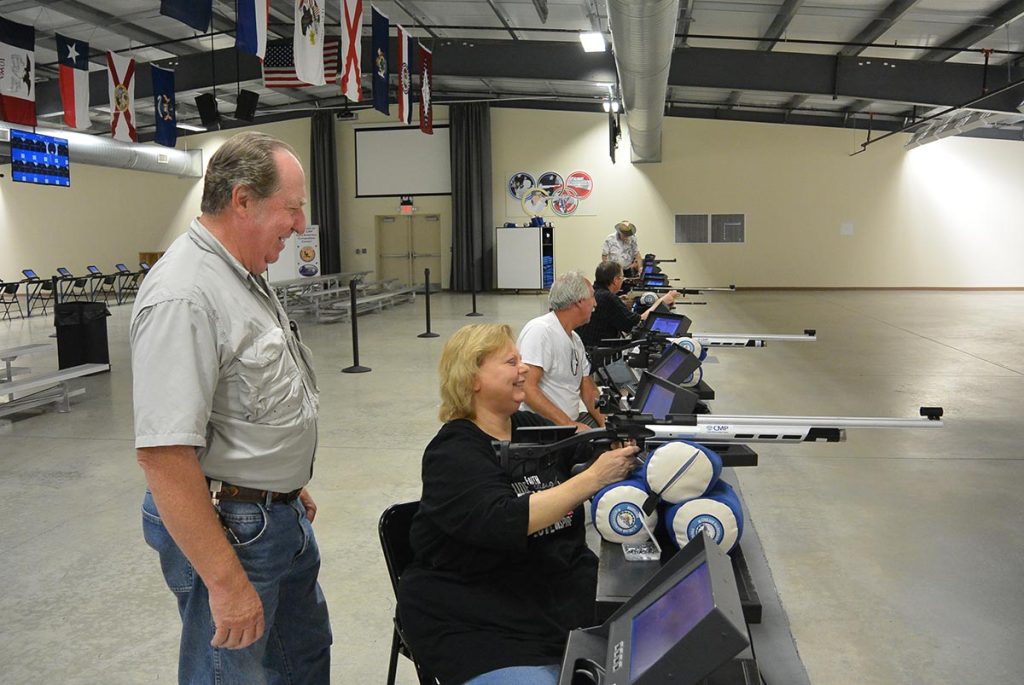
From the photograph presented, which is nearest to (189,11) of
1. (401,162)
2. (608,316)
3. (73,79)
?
→ (608,316)

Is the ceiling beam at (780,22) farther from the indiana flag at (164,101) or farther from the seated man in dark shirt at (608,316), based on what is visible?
the indiana flag at (164,101)

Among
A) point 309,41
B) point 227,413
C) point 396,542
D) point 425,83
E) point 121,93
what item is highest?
point 425,83

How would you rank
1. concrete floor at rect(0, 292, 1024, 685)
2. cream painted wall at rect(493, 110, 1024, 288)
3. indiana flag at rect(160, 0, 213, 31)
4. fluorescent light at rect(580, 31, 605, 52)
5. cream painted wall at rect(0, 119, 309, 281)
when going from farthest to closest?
cream painted wall at rect(0, 119, 309, 281), cream painted wall at rect(493, 110, 1024, 288), fluorescent light at rect(580, 31, 605, 52), indiana flag at rect(160, 0, 213, 31), concrete floor at rect(0, 292, 1024, 685)

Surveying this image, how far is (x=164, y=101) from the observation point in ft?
38.4

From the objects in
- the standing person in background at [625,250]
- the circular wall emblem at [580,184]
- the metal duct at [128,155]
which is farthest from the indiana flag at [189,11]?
the circular wall emblem at [580,184]

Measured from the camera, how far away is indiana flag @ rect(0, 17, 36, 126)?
28.1 feet

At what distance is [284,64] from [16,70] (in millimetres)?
2842

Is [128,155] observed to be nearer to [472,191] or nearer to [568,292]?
[472,191]

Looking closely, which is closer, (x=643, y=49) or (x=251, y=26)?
(x=251, y=26)

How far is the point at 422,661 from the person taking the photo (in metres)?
1.85

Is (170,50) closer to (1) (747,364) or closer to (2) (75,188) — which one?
(2) (75,188)

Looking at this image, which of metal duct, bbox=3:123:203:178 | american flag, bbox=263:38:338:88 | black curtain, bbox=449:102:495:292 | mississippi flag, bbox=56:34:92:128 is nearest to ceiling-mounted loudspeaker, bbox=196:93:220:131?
mississippi flag, bbox=56:34:92:128

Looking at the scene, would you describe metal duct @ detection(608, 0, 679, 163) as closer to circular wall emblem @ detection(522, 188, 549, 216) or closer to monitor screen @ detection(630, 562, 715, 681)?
monitor screen @ detection(630, 562, 715, 681)

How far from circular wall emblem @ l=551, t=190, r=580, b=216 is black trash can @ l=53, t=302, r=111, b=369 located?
40.9 feet
